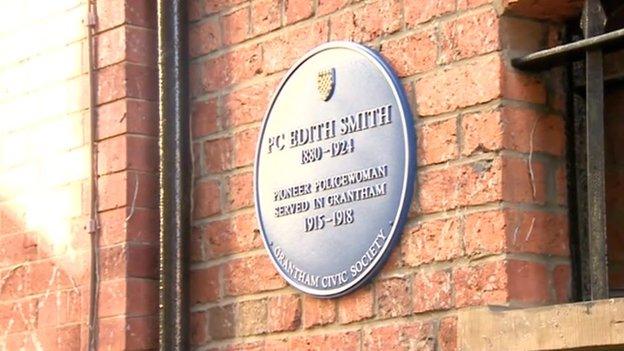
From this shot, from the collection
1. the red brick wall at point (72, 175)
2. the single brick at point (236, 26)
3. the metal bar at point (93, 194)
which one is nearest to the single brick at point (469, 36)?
the single brick at point (236, 26)

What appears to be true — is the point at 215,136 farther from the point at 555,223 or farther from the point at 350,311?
the point at 555,223

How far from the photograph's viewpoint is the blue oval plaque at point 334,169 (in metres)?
3.72

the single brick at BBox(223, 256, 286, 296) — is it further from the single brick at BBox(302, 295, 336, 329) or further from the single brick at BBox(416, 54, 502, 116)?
the single brick at BBox(416, 54, 502, 116)

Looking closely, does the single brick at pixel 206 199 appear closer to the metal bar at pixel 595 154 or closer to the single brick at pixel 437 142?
the single brick at pixel 437 142

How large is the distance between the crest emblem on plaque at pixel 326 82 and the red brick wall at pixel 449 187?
0.09m

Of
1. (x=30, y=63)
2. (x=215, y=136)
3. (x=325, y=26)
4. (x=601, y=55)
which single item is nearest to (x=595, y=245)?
(x=601, y=55)

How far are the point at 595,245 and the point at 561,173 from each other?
22cm

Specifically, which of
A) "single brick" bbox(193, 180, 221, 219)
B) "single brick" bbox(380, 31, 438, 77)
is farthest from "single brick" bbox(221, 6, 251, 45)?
"single brick" bbox(380, 31, 438, 77)

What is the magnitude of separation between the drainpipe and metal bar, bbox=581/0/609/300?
4.02 ft

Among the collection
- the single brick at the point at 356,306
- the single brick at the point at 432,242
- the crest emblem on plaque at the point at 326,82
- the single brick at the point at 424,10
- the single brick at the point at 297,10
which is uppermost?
the single brick at the point at 297,10

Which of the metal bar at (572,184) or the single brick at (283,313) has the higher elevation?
the metal bar at (572,184)

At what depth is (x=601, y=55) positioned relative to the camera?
11.4ft

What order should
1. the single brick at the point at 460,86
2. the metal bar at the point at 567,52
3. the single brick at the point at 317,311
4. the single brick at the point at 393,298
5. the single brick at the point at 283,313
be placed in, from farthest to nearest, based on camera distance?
the single brick at the point at 283,313
the single brick at the point at 317,311
the single brick at the point at 393,298
the single brick at the point at 460,86
the metal bar at the point at 567,52

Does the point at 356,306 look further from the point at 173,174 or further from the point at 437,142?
the point at 173,174
